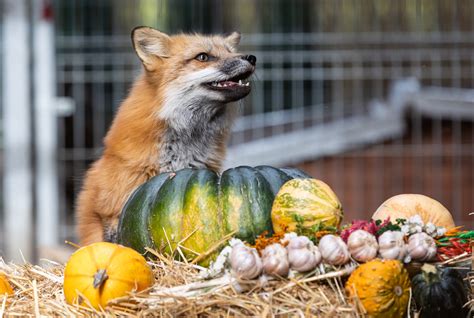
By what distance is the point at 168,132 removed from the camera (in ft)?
13.4

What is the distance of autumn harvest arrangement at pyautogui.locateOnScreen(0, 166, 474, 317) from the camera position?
2.54 metres

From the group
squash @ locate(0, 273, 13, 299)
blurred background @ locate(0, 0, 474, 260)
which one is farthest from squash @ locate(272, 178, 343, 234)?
blurred background @ locate(0, 0, 474, 260)

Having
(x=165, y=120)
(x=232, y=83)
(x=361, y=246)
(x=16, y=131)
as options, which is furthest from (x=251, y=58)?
(x=16, y=131)

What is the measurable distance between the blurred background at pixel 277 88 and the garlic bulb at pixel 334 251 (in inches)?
180

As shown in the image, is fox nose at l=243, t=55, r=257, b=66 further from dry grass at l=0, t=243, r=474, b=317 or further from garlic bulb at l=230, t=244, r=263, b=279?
garlic bulb at l=230, t=244, r=263, b=279

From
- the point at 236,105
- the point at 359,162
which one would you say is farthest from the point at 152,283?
the point at 359,162

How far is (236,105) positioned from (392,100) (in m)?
4.43

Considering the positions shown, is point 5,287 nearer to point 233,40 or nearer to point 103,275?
point 103,275

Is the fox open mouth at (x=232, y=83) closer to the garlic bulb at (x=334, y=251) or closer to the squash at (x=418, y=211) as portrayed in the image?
the squash at (x=418, y=211)

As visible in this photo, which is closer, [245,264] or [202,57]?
[245,264]

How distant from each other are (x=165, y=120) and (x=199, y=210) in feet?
3.60

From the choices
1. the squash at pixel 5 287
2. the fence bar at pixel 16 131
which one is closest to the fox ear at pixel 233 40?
the squash at pixel 5 287

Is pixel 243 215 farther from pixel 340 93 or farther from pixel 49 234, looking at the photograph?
pixel 340 93

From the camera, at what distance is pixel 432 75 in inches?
295
